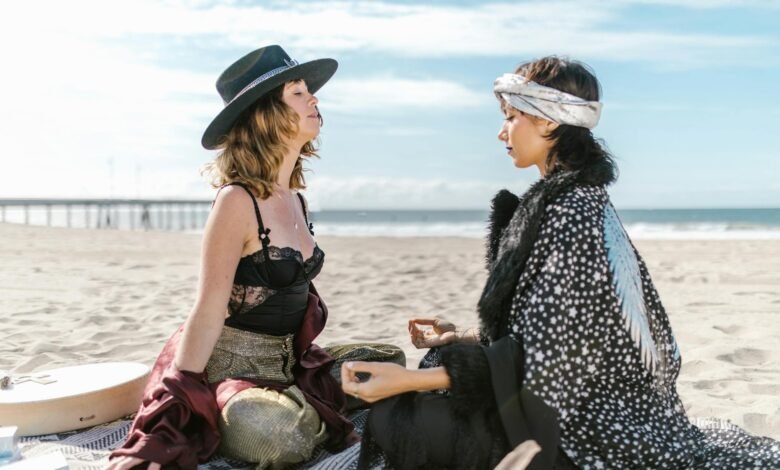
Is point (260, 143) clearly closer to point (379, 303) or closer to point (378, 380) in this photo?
point (378, 380)

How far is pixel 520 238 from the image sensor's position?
2332 millimetres

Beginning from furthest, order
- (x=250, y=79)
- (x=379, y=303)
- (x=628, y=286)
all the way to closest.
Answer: (x=379, y=303) → (x=250, y=79) → (x=628, y=286)

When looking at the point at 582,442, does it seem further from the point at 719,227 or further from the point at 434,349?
the point at 719,227

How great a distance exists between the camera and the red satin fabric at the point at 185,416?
2.81 m

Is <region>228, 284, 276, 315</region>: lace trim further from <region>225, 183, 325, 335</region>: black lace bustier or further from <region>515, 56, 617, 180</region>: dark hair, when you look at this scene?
<region>515, 56, 617, 180</region>: dark hair

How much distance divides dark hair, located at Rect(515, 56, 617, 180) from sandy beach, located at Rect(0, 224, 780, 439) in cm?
215

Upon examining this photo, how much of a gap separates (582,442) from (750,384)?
2724 mm

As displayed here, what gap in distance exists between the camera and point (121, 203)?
41.8 m

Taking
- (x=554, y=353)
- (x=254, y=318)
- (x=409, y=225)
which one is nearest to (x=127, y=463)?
(x=254, y=318)

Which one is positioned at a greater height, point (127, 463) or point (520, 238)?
point (520, 238)

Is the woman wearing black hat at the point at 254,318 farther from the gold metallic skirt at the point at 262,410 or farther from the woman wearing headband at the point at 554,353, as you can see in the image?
the woman wearing headband at the point at 554,353

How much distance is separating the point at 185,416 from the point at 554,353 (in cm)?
148

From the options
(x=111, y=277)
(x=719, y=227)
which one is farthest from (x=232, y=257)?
(x=719, y=227)

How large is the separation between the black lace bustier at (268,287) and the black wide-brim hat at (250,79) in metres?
0.33
